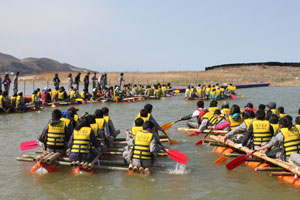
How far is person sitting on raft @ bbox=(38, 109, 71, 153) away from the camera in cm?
836

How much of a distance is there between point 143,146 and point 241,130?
309cm

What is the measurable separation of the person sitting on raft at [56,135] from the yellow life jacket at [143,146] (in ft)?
6.28

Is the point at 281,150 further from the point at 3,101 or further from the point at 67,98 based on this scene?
the point at 67,98

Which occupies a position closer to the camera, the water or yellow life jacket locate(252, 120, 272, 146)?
the water

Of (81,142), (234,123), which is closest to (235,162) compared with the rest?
(234,123)

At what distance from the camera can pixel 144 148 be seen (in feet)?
25.0

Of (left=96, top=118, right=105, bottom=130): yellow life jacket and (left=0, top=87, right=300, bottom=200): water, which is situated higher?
(left=96, top=118, right=105, bottom=130): yellow life jacket

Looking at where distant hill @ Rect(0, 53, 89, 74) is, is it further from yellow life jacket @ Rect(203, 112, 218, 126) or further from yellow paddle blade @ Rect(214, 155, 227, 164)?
yellow paddle blade @ Rect(214, 155, 227, 164)

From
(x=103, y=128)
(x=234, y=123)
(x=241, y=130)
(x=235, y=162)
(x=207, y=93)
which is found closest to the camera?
(x=235, y=162)

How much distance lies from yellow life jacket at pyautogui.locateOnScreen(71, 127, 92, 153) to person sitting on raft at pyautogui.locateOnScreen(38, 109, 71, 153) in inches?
29.0

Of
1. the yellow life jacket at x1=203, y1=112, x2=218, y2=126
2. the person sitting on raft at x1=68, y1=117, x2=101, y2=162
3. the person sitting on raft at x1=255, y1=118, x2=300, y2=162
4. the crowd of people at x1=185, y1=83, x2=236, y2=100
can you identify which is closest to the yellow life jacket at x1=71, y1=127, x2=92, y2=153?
the person sitting on raft at x1=68, y1=117, x2=101, y2=162

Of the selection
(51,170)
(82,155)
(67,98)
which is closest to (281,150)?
(82,155)

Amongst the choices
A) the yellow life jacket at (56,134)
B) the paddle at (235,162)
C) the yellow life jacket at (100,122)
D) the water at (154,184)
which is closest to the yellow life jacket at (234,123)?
the water at (154,184)

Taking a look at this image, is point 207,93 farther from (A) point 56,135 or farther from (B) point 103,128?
(A) point 56,135
